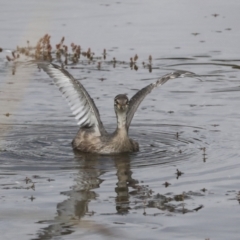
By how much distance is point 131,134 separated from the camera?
13406mm

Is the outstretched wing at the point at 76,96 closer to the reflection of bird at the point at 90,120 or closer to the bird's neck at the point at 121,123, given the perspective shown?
the reflection of bird at the point at 90,120

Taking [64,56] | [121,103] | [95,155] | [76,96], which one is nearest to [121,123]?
[121,103]

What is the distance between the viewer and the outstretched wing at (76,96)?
11.9m

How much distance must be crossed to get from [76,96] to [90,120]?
466 mm

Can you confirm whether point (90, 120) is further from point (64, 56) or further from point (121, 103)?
point (64, 56)

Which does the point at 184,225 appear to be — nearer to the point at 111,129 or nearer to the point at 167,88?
the point at 111,129

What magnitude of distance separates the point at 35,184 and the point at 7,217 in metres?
1.38

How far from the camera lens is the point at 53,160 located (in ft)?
38.0

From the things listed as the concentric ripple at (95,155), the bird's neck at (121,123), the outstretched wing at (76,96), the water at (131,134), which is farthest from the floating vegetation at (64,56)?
the bird's neck at (121,123)

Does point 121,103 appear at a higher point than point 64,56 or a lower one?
lower

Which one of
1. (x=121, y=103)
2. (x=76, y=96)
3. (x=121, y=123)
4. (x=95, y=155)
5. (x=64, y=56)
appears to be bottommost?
(x=95, y=155)

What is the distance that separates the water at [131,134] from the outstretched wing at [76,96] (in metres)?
0.46

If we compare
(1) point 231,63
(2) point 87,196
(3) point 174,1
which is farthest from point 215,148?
(3) point 174,1

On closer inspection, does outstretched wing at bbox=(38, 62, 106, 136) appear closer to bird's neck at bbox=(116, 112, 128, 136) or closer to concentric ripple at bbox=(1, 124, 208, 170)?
bird's neck at bbox=(116, 112, 128, 136)
